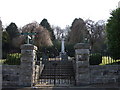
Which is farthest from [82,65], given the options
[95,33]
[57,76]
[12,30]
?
[12,30]

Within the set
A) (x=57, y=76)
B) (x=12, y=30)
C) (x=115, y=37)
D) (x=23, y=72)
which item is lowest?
(x=57, y=76)

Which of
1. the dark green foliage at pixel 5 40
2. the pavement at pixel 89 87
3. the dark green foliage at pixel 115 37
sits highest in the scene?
the dark green foliage at pixel 5 40

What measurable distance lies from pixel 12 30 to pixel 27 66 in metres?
28.6

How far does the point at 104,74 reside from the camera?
801cm

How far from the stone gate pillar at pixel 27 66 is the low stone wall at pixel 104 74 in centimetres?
311

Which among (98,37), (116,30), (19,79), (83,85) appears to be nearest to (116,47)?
(116,30)

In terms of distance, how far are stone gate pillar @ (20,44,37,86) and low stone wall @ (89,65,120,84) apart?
3.11 m

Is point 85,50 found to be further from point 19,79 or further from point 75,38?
point 75,38

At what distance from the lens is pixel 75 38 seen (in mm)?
30891

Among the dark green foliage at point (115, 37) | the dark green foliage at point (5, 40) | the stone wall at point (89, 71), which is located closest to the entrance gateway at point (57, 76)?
the stone wall at point (89, 71)

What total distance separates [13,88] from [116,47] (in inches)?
255

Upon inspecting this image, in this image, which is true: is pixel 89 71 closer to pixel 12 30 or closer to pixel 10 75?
pixel 10 75

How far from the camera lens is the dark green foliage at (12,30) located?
34.2 metres

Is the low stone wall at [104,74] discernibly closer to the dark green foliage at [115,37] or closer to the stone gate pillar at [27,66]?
the dark green foliage at [115,37]
